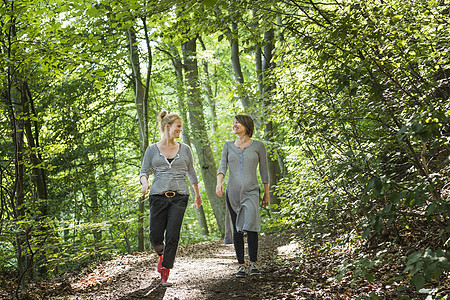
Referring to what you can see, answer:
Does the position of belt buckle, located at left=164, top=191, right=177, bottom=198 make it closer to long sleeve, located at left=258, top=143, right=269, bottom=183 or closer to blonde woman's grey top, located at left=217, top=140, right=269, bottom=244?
blonde woman's grey top, located at left=217, top=140, right=269, bottom=244

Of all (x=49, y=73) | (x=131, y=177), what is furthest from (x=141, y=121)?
(x=49, y=73)

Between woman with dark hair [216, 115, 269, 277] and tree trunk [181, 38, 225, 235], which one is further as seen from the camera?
tree trunk [181, 38, 225, 235]

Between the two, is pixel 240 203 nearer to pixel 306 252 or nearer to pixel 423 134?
pixel 306 252

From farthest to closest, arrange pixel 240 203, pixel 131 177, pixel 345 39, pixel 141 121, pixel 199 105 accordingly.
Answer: pixel 199 105 → pixel 131 177 → pixel 141 121 → pixel 240 203 → pixel 345 39

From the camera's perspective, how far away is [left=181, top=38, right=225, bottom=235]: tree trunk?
13.4 m

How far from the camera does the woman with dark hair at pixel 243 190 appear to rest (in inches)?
216

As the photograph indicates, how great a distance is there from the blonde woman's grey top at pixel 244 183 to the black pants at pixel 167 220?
81 centimetres

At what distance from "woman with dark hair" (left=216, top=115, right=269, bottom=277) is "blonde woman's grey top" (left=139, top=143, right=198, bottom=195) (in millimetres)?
572

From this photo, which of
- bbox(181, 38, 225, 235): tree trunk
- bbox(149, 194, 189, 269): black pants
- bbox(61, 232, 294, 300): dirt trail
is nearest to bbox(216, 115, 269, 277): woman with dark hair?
bbox(61, 232, 294, 300): dirt trail

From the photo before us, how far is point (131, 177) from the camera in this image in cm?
1075

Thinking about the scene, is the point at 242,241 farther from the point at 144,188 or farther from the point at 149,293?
the point at 144,188

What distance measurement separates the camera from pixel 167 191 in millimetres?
5188

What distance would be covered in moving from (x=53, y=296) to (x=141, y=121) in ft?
17.1

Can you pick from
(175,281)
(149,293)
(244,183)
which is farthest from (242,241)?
(149,293)
